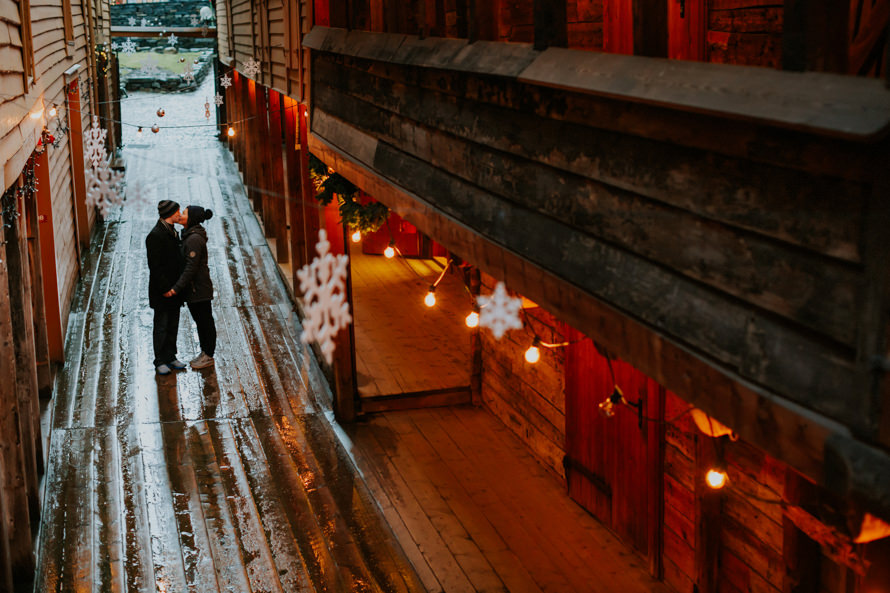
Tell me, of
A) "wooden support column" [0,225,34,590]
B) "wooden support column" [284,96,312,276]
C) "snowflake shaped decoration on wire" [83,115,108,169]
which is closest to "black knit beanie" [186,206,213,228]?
"wooden support column" [284,96,312,276]

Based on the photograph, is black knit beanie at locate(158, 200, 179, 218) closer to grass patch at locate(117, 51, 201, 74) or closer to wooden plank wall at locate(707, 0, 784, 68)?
wooden plank wall at locate(707, 0, 784, 68)

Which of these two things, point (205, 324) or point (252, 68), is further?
point (252, 68)

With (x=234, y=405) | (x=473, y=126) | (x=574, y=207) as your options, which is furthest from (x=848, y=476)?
(x=234, y=405)

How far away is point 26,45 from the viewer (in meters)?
7.64

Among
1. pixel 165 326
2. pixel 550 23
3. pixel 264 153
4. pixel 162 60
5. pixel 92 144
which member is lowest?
pixel 165 326

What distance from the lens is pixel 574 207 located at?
3334mm

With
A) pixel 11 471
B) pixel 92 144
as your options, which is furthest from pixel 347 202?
pixel 92 144

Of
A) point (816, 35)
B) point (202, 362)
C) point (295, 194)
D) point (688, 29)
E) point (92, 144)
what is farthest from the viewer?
point (92, 144)

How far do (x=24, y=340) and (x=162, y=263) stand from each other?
2.41 m

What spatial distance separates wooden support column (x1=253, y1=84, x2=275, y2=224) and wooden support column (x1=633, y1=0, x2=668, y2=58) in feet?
37.9

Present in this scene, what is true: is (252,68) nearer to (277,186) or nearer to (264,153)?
(264,153)

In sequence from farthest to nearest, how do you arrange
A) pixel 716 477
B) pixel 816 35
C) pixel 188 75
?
pixel 188 75
pixel 716 477
pixel 816 35

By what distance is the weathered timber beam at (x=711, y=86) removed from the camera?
1984 millimetres

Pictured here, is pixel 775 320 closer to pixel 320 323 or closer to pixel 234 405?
pixel 234 405
